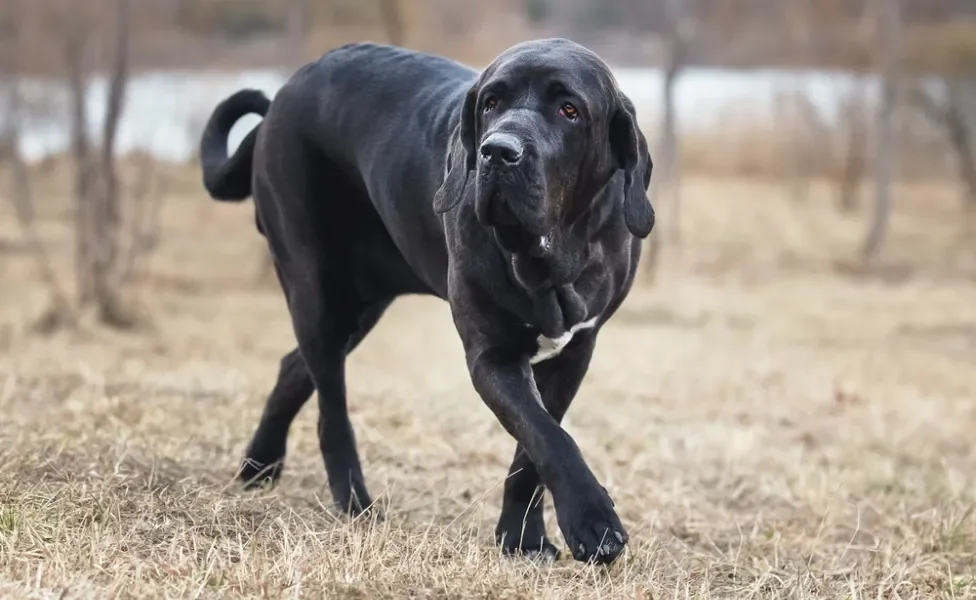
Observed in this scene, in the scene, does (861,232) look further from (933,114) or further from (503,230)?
(503,230)

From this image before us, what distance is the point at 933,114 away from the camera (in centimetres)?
2431

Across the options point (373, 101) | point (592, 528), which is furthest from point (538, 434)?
point (373, 101)

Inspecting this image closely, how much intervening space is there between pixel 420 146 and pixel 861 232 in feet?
65.3

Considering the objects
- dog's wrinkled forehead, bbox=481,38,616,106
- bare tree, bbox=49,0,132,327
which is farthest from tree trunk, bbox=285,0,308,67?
dog's wrinkled forehead, bbox=481,38,616,106

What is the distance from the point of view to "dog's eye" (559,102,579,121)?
3.39 metres

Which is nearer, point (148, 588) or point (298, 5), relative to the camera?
point (148, 588)

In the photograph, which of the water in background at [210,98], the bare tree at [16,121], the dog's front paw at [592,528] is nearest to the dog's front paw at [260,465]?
the dog's front paw at [592,528]

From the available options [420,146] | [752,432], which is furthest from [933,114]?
[420,146]

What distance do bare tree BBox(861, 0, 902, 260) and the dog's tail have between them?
15.2 metres

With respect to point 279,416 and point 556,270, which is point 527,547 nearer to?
point 556,270

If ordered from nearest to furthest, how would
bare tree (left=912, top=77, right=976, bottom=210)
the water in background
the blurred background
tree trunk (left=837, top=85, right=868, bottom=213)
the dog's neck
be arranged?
the dog's neck < the blurred background < the water in background < bare tree (left=912, top=77, right=976, bottom=210) < tree trunk (left=837, top=85, right=868, bottom=213)

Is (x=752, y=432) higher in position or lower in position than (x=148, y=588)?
lower

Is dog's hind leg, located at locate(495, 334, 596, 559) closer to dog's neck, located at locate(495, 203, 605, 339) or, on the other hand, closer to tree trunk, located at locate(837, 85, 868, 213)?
dog's neck, located at locate(495, 203, 605, 339)

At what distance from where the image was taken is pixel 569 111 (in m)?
3.39
